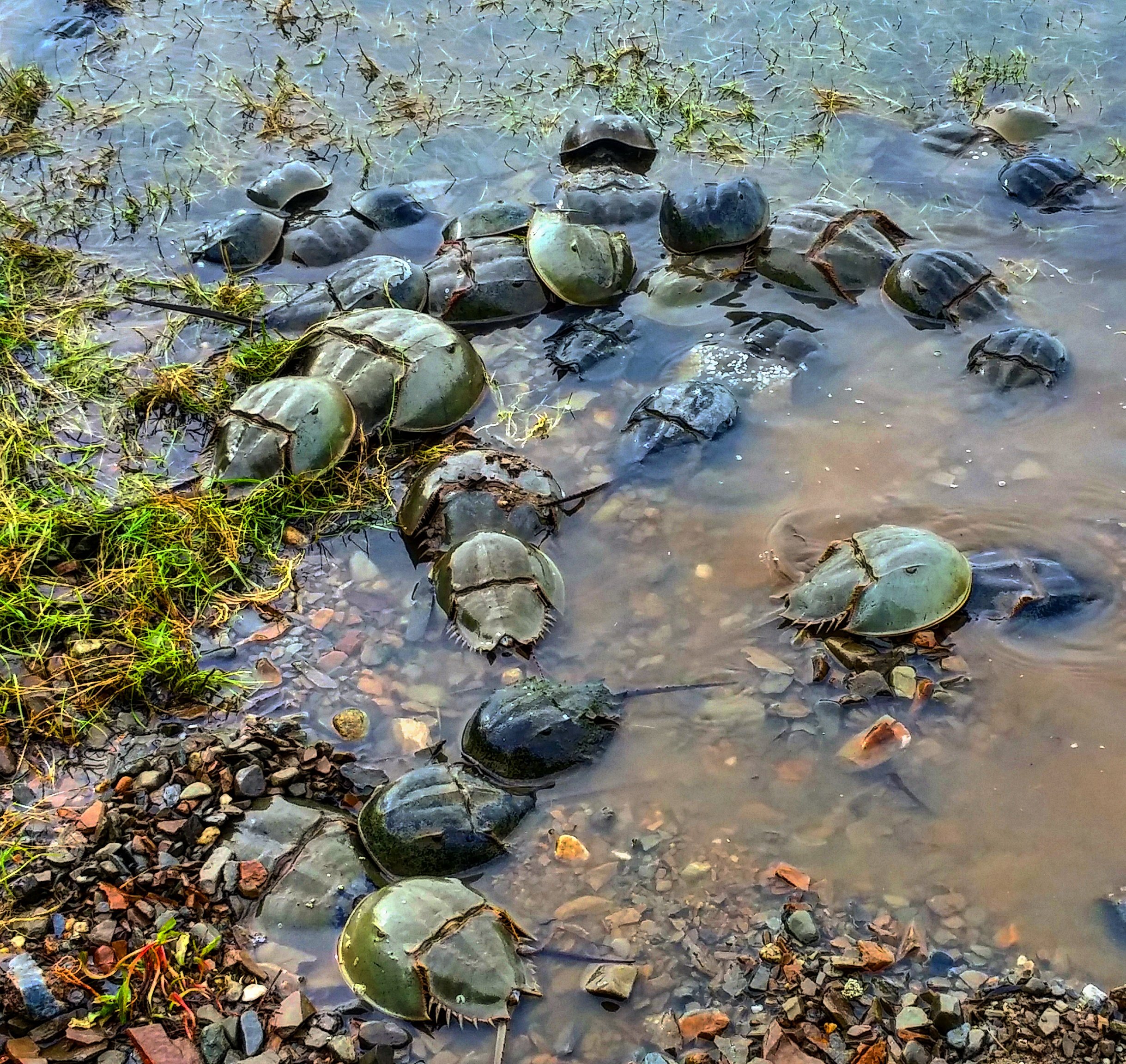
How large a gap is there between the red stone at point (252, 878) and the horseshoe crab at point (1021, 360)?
11.7 ft

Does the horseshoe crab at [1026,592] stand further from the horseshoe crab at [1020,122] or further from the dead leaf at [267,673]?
the horseshoe crab at [1020,122]

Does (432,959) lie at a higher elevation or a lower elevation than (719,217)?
lower

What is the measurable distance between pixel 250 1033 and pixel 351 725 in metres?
1.03

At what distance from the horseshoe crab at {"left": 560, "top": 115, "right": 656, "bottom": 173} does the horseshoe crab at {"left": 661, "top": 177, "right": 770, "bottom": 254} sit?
1016 mm

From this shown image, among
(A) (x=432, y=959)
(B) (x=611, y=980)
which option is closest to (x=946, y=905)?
(B) (x=611, y=980)

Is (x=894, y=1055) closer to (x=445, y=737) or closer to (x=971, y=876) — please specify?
(x=971, y=876)

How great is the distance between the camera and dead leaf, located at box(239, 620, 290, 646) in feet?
11.8

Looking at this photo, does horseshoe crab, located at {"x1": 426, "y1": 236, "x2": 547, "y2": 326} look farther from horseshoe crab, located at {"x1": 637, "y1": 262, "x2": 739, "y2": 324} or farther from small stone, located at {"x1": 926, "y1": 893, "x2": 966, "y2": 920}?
small stone, located at {"x1": 926, "y1": 893, "x2": 966, "y2": 920}

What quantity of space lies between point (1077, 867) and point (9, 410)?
4.61 metres

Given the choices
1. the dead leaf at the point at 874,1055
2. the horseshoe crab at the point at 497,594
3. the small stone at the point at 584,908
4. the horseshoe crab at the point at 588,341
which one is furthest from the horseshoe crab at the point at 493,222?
the dead leaf at the point at 874,1055

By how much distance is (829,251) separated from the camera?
496 cm

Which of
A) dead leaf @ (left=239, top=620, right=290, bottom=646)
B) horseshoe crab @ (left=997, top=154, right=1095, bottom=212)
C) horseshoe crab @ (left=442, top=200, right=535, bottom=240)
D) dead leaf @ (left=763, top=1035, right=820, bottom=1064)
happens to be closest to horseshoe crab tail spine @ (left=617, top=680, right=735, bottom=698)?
dead leaf @ (left=763, top=1035, right=820, bottom=1064)

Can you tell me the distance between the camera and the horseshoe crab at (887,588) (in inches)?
132

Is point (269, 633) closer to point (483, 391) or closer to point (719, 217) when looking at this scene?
point (483, 391)
